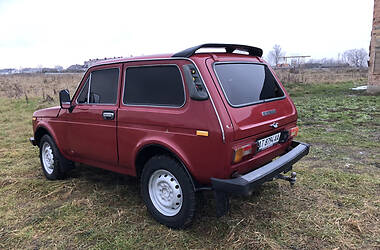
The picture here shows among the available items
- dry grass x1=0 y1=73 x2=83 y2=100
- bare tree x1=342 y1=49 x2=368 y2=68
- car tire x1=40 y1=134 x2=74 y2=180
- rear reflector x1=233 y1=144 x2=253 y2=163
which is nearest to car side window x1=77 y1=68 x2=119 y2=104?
car tire x1=40 y1=134 x2=74 y2=180

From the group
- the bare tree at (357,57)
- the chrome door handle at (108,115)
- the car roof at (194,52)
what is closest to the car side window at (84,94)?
the car roof at (194,52)

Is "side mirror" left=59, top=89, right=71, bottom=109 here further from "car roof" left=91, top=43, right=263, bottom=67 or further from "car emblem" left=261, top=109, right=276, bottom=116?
"car emblem" left=261, top=109, right=276, bottom=116

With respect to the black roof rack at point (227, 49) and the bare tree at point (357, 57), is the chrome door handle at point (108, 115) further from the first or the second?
the bare tree at point (357, 57)

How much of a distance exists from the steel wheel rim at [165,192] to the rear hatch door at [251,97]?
927 mm

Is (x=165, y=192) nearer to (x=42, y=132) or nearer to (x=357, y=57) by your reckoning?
(x=42, y=132)

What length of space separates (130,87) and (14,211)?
2238mm

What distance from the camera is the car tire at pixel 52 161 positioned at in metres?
4.69

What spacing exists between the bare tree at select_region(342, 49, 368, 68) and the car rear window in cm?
5835

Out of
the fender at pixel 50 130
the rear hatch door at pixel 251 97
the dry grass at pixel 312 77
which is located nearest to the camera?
the rear hatch door at pixel 251 97

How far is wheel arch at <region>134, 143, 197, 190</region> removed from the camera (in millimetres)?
3023

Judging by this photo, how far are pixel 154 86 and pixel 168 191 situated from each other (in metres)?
1.20

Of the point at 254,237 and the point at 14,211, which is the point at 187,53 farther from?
the point at 14,211

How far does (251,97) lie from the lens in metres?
3.25

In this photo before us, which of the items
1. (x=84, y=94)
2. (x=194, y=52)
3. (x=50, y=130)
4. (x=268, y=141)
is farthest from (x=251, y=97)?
(x=50, y=130)
